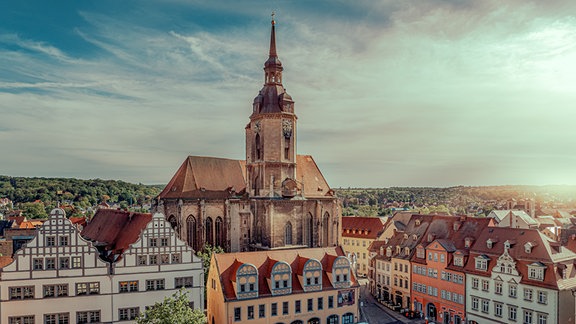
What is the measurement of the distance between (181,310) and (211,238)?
34429 mm

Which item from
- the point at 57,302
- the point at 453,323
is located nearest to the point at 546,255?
the point at 453,323

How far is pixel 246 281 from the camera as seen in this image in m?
47.9

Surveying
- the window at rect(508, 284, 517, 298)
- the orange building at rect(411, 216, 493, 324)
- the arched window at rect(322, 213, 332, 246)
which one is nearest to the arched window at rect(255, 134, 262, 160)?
the arched window at rect(322, 213, 332, 246)

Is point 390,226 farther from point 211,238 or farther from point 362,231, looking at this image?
point 211,238

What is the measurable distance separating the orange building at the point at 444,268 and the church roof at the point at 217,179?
23.1 meters

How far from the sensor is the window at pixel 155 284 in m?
48.5

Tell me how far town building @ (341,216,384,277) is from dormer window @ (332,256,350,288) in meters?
39.9

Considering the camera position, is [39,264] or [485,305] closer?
[39,264]

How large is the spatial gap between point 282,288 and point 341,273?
7703mm

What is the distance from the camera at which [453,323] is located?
58.6 m

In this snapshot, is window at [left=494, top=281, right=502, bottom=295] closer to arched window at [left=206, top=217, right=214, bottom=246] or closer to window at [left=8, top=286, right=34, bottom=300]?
arched window at [left=206, top=217, right=214, bottom=246]

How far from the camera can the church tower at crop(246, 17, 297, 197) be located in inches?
3007

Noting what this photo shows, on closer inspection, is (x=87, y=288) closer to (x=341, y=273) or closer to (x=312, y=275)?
(x=312, y=275)

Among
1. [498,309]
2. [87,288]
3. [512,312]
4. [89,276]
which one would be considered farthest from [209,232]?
[512,312]
